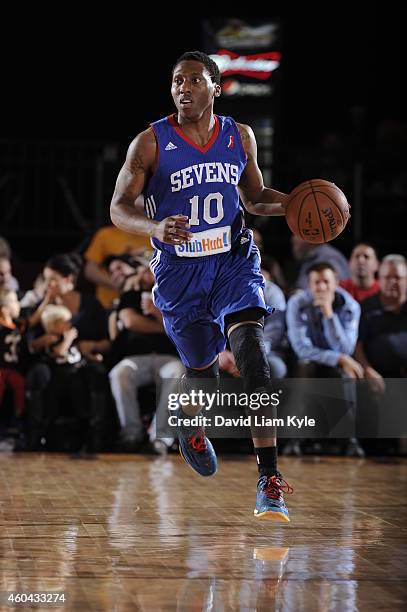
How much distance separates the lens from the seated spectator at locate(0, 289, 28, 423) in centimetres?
775

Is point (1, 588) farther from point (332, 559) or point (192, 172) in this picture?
point (192, 172)

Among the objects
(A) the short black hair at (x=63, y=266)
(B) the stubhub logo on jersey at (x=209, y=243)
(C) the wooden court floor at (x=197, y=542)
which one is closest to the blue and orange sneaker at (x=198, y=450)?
(C) the wooden court floor at (x=197, y=542)

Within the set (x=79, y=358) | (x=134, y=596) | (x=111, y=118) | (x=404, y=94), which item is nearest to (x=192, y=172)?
(x=134, y=596)

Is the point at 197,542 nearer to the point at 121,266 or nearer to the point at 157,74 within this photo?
the point at 121,266

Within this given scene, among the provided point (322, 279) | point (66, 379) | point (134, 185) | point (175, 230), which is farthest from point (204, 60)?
point (66, 379)

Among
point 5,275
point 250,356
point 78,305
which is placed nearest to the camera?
point 250,356

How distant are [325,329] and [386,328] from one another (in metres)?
0.55

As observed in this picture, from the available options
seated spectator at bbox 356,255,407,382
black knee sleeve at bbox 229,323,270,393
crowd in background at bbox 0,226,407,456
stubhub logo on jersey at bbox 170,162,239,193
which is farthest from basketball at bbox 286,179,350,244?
seated spectator at bbox 356,255,407,382

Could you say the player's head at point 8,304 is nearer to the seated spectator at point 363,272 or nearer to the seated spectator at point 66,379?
the seated spectator at point 66,379

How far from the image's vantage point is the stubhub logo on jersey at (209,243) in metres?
4.60

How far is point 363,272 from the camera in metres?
8.59

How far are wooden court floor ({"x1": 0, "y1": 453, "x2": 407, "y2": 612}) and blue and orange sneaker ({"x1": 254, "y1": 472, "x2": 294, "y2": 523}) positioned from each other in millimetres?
80

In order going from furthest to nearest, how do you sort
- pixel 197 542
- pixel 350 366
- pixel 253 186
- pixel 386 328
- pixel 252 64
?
pixel 252 64, pixel 386 328, pixel 350 366, pixel 253 186, pixel 197 542

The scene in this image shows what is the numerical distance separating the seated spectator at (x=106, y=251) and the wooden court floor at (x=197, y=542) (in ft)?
9.39
